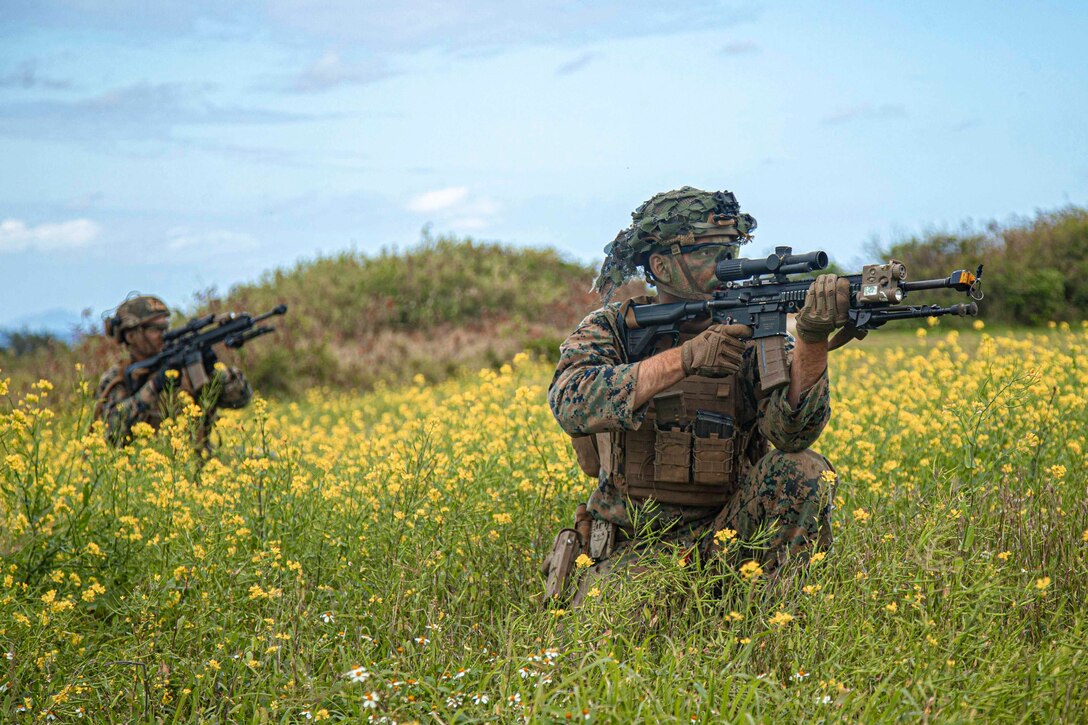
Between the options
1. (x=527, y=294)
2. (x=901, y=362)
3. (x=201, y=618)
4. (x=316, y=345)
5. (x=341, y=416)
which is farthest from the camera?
(x=527, y=294)

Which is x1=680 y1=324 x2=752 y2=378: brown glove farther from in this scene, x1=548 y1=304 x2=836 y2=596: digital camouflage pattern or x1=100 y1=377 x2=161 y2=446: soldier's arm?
x1=100 y1=377 x2=161 y2=446: soldier's arm

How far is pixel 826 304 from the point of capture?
3697mm

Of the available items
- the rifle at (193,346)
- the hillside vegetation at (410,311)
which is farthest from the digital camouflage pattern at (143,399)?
the hillside vegetation at (410,311)

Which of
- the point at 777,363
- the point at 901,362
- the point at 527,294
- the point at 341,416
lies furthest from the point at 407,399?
the point at 777,363

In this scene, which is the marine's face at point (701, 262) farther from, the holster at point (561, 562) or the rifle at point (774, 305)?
the holster at point (561, 562)

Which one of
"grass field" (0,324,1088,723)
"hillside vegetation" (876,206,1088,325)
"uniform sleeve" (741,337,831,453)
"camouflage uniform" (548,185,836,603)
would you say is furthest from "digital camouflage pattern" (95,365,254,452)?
"hillside vegetation" (876,206,1088,325)

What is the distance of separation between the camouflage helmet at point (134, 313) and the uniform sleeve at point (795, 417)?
6.08 m

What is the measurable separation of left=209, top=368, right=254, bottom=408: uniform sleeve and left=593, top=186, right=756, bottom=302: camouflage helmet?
4.62m

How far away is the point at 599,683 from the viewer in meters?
2.91

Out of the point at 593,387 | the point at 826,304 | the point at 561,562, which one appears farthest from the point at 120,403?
the point at 826,304

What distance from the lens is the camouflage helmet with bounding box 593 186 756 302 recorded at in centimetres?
438

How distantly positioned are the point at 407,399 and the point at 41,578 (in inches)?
359

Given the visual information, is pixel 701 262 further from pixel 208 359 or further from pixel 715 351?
pixel 208 359

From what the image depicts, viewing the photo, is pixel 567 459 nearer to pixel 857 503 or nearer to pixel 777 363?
pixel 857 503
